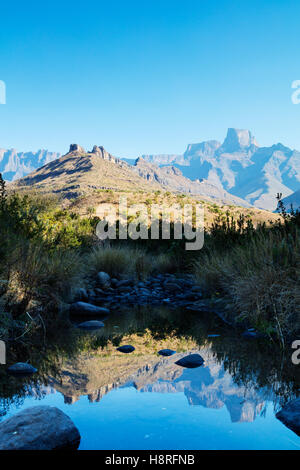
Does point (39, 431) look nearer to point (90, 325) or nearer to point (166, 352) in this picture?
point (166, 352)

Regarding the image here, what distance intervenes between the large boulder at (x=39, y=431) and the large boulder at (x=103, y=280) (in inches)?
258

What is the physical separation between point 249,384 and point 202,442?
1076 mm

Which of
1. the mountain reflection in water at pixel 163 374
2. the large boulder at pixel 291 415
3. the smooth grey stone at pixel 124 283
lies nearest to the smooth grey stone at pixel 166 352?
the mountain reflection in water at pixel 163 374

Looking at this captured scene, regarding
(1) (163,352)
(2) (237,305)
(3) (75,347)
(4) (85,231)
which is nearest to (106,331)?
(3) (75,347)

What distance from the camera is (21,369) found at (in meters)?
3.28

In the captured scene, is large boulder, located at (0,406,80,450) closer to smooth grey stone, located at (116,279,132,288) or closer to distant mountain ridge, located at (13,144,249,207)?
smooth grey stone, located at (116,279,132,288)

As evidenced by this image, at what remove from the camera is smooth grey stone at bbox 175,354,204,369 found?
3.56 meters

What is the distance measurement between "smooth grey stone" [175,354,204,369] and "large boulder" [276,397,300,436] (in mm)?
1165

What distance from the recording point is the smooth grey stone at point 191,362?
3.56 metres

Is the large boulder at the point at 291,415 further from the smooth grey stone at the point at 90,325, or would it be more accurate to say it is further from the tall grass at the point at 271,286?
the smooth grey stone at the point at 90,325

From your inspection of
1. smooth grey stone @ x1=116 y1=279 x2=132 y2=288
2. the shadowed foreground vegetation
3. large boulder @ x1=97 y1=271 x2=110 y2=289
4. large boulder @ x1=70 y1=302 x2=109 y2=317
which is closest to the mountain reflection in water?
the shadowed foreground vegetation

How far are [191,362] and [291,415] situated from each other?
1.30m

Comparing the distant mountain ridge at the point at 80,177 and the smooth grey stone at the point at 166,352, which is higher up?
the distant mountain ridge at the point at 80,177

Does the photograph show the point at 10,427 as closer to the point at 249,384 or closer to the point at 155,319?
the point at 249,384
